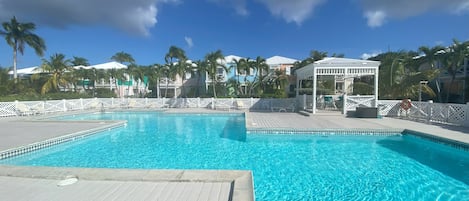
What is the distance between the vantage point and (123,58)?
34.3 m

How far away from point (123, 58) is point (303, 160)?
34440 mm

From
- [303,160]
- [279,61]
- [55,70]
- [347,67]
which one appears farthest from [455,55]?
[55,70]

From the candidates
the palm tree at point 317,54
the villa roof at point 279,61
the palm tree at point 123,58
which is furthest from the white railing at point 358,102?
the palm tree at point 123,58

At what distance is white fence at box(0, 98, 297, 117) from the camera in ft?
49.5

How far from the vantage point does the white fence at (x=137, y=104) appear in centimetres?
1509

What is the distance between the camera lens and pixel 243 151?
716 centimetres

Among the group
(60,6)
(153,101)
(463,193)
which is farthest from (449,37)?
(60,6)

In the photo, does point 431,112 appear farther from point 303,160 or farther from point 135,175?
point 135,175

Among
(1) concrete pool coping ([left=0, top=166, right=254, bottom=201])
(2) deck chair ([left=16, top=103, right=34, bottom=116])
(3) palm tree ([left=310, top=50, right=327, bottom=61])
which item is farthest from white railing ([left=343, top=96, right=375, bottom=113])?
(2) deck chair ([left=16, top=103, right=34, bottom=116])

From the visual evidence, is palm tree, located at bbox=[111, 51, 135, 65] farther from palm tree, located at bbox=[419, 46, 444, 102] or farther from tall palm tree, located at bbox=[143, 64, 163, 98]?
palm tree, located at bbox=[419, 46, 444, 102]

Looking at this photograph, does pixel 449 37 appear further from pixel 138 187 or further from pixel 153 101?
pixel 153 101

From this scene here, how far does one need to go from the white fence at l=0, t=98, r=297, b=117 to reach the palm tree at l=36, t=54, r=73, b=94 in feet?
18.3

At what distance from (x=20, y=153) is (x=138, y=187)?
17.0 ft

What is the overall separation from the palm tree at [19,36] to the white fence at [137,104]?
7860 millimetres
